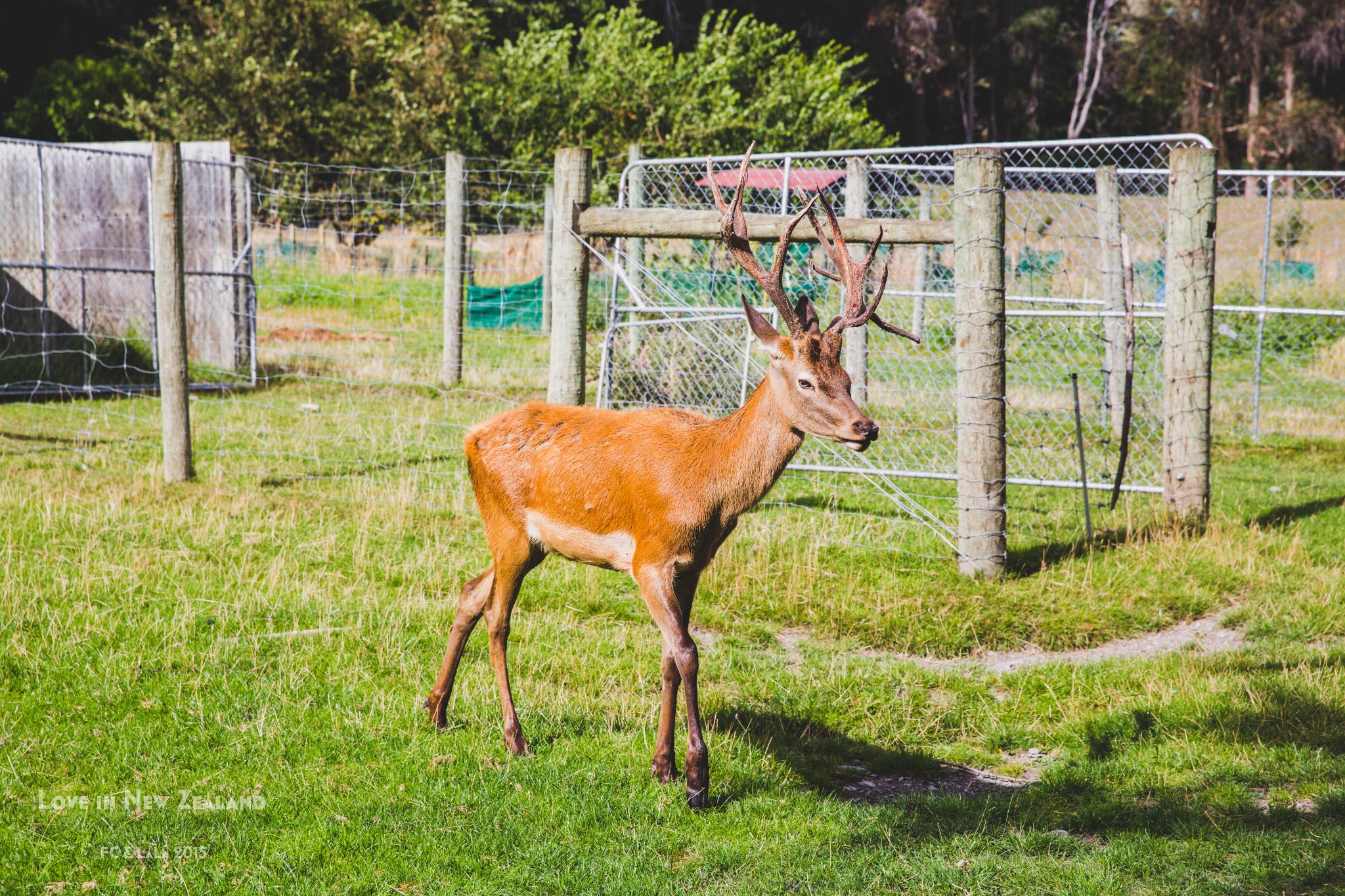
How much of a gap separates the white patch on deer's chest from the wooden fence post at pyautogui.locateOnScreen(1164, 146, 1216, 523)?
513 centimetres

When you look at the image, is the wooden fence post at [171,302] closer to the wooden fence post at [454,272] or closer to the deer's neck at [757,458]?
the wooden fence post at [454,272]

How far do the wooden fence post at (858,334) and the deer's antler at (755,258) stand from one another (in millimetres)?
5953

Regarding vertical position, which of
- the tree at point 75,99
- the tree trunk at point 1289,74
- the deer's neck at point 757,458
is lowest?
the deer's neck at point 757,458

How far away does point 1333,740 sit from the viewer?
5.00m

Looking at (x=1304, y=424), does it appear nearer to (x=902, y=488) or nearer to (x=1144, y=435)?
(x=1144, y=435)

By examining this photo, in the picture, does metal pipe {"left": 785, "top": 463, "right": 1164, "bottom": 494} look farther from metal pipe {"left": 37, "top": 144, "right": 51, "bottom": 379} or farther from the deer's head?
metal pipe {"left": 37, "top": 144, "right": 51, "bottom": 379}

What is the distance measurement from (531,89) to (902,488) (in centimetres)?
1536

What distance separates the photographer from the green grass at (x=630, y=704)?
386 cm

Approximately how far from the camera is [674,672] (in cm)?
446

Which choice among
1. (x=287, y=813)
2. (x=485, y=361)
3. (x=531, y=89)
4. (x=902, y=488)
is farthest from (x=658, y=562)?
(x=531, y=89)

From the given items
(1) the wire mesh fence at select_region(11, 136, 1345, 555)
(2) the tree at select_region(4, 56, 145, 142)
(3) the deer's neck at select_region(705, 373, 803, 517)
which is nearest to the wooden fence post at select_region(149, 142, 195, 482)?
(1) the wire mesh fence at select_region(11, 136, 1345, 555)

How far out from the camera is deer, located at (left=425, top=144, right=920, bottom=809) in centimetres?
429

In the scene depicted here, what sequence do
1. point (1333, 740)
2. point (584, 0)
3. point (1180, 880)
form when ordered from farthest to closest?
1. point (584, 0)
2. point (1333, 740)
3. point (1180, 880)

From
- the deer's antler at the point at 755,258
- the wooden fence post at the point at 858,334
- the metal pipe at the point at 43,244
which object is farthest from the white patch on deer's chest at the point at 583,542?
the metal pipe at the point at 43,244
